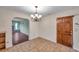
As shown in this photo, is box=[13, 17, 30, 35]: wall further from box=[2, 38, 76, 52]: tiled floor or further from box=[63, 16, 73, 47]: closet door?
box=[63, 16, 73, 47]: closet door

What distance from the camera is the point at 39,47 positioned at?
1.24 m

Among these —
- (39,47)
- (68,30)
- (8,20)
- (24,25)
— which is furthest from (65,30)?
(8,20)

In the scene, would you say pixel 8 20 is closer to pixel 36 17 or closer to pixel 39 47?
pixel 36 17

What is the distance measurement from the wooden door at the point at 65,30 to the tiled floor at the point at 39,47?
0.33ft

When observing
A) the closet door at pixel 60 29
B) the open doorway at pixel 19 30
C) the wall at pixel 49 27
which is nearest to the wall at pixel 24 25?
the open doorway at pixel 19 30

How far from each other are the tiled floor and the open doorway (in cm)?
9

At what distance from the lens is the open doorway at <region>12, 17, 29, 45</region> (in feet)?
3.90

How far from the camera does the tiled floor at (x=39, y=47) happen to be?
1.15m

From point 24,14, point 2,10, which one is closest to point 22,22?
point 24,14

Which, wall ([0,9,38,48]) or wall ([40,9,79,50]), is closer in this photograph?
wall ([0,9,38,48])

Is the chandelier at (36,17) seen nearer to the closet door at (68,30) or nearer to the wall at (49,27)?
the wall at (49,27)

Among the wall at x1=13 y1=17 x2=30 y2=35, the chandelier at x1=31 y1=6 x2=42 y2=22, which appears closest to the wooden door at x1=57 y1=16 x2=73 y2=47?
the chandelier at x1=31 y1=6 x2=42 y2=22

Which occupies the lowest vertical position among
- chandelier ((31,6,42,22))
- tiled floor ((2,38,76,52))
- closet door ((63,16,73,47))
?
tiled floor ((2,38,76,52))
